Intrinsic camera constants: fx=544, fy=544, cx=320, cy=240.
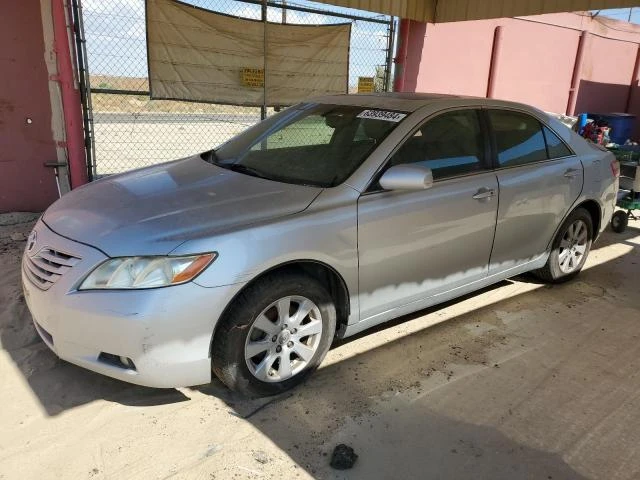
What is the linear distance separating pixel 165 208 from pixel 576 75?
1271 cm

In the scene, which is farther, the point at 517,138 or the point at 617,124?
the point at 617,124

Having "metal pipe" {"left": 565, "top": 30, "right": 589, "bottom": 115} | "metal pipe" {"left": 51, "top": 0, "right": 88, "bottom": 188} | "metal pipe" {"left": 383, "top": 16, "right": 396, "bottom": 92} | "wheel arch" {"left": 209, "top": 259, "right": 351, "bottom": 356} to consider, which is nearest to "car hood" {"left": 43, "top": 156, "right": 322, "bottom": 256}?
"wheel arch" {"left": 209, "top": 259, "right": 351, "bottom": 356}

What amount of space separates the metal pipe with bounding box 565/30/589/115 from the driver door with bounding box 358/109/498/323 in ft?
35.0

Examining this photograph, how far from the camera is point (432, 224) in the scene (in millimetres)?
3480

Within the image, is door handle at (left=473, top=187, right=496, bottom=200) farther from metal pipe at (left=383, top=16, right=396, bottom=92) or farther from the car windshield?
metal pipe at (left=383, top=16, right=396, bottom=92)

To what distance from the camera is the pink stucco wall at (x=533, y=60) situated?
9.47 metres

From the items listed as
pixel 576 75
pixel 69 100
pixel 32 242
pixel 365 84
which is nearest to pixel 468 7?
pixel 365 84

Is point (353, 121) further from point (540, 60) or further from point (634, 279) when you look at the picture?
point (540, 60)

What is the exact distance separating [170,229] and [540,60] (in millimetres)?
11384

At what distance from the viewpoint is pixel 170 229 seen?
8.94 feet

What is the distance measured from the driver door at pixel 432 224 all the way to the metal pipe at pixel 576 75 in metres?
10.7

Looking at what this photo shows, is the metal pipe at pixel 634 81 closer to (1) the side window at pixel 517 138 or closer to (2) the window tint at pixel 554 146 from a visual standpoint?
(2) the window tint at pixel 554 146

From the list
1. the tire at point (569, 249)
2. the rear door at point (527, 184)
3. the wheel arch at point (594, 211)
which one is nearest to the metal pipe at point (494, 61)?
Answer: the wheel arch at point (594, 211)

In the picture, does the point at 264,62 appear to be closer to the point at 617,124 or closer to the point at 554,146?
the point at 554,146
